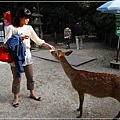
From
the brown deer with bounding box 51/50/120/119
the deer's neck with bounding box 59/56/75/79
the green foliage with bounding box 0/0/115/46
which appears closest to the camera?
the brown deer with bounding box 51/50/120/119

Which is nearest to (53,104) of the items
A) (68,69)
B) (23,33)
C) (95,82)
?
(68,69)

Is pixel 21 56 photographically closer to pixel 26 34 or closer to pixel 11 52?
pixel 11 52

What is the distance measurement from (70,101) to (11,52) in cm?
142

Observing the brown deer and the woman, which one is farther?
the woman

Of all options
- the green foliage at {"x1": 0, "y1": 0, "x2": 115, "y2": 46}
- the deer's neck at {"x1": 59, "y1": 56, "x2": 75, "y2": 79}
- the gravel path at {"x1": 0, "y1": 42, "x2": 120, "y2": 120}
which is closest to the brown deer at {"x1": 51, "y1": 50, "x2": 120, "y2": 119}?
the deer's neck at {"x1": 59, "y1": 56, "x2": 75, "y2": 79}

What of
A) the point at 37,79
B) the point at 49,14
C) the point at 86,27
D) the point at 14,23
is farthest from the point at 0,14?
the point at 14,23

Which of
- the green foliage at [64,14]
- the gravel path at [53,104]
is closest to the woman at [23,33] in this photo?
the gravel path at [53,104]

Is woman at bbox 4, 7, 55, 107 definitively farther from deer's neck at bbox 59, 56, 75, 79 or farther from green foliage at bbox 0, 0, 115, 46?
green foliage at bbox 0, 0, 115, 46

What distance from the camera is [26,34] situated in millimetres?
3484

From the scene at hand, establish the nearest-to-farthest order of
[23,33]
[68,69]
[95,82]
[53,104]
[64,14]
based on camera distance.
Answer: [95,82]
[68,69]
[23,33]
[53,104]
[64,14]

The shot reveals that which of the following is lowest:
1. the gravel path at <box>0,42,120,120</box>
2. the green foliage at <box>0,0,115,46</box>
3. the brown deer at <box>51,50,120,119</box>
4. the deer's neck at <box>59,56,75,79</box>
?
the gravel path at <box>0,42,120,120</box>

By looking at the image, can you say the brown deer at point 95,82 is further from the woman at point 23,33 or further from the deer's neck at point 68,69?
the woman at point 23,33

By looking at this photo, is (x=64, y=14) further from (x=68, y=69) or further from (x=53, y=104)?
(x=68, y=69)

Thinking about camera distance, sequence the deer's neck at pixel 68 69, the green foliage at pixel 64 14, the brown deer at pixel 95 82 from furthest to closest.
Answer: the green foliage at pixel 64 14 → the deer's neck at pixel 68 69 → the brown deer at pixel 95 82
